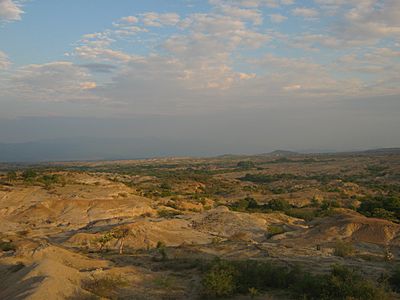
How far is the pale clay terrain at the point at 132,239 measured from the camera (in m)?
12.4

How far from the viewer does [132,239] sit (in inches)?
873

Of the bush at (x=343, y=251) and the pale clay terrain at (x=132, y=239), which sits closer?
the pale clay terrain at (x=132, y=239)

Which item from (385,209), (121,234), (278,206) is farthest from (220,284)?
(278,206)

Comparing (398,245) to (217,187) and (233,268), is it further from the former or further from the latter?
(217,187)

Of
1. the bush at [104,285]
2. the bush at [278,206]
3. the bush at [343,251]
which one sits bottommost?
the bush at [278,206]

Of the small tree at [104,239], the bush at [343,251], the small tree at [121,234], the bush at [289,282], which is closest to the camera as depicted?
the bush at [289,282]

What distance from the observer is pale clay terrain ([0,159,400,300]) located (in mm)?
12406

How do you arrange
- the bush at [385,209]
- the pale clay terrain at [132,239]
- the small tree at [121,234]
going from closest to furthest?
the pale clay terrain at [132,239], the small tree at [121,234], the bush at [385,209]

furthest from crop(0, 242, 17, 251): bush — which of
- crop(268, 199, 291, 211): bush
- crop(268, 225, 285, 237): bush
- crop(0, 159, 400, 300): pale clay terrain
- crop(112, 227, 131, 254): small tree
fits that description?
crop(268, 199, 291, 211): bush

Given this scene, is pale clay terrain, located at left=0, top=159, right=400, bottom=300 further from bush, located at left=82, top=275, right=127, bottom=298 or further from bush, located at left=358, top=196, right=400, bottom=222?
bush, located at left=358, top=196, right=400, bottom=222

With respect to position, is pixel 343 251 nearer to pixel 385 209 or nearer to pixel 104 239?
pixel 104 239

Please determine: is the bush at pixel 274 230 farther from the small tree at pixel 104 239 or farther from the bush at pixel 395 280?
the bush at pixel 395 280

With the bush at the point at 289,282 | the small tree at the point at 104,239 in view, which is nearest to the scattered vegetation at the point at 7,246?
the small tree at the point at 104,239

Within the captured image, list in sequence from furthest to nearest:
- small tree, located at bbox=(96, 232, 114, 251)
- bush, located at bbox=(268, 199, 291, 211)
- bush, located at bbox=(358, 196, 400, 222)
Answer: bush, located at bbox=(268, 199, 291, 211) → bush, located at bbox=(358, 196, 400, 222) → small tree, located at bbox=(96, 232, 114, 251)
